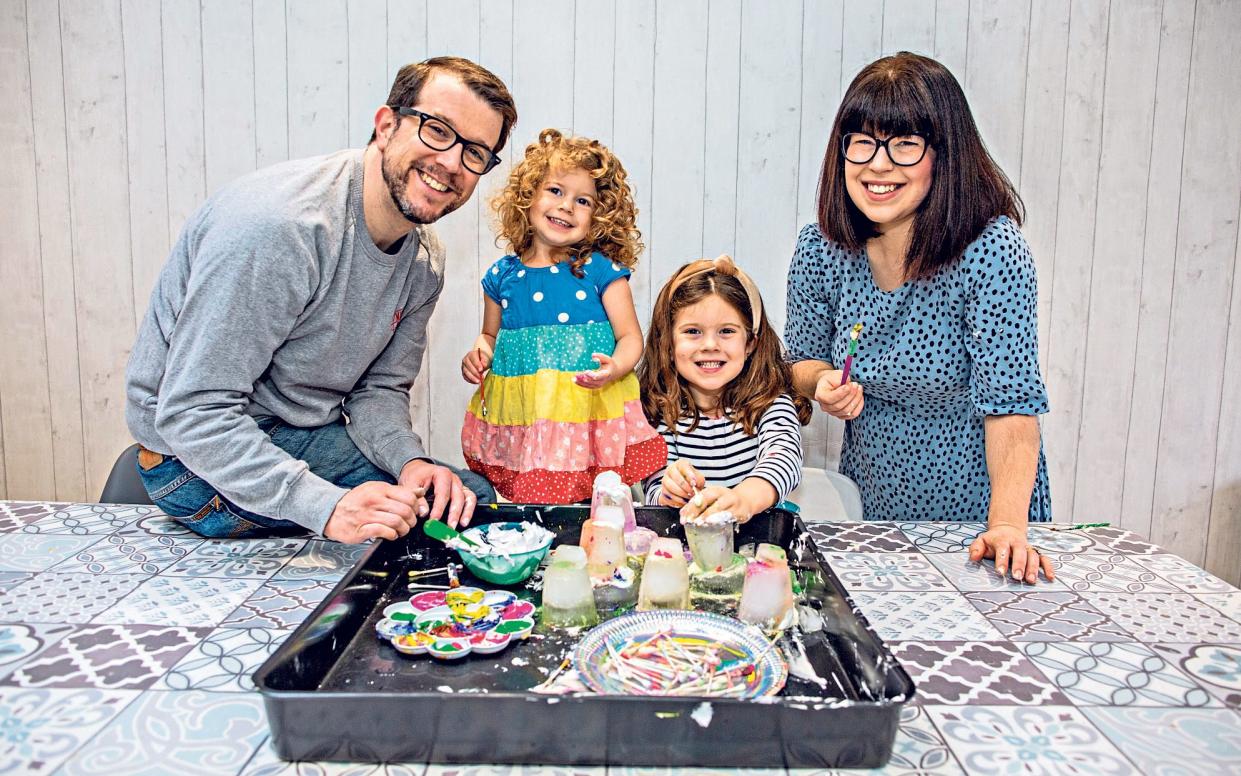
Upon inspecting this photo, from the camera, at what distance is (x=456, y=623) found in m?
1.10

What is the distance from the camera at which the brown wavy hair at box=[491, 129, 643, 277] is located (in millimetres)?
2020

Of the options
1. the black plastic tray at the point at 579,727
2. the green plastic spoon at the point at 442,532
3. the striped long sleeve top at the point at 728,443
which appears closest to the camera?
the black plastic tray at the point at 579,727

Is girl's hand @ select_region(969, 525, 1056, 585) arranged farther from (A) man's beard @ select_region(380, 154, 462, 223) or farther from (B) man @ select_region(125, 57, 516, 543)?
(A) man's beard @ select_region(380, 154, 462, 223)

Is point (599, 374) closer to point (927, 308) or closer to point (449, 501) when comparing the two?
point (449, 501)

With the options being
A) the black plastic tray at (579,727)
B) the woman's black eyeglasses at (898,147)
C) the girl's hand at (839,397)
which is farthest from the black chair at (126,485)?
the woman's black eyeglasses at (898,147)

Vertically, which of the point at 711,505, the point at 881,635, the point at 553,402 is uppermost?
the point at 553,402

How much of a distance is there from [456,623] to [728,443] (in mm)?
969

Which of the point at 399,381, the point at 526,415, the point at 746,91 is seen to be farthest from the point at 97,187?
the point at 746,91

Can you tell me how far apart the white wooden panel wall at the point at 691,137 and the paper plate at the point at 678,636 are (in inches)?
69.6

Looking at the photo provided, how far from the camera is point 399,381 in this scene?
6.39 feet

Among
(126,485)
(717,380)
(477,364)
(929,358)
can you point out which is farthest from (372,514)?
(929,358)

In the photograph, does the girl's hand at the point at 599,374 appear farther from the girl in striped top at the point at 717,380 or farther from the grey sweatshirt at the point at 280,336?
the grey sweatshirt at the point at 280,336

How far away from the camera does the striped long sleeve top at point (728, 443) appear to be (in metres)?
1.87

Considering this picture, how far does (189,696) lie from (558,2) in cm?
227
